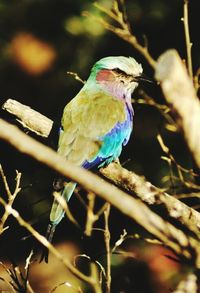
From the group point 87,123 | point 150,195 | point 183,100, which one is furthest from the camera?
point 87,123

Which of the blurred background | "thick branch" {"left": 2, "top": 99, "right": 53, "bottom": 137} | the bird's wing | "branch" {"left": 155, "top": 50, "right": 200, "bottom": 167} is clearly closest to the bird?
the bird's wing

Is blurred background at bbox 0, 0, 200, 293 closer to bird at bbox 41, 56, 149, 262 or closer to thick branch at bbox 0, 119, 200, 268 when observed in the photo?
bird at bbox 41, 56, 149, 262

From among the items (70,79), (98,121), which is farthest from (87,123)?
(70,79)

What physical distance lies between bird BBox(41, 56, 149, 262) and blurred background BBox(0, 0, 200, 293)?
508mm

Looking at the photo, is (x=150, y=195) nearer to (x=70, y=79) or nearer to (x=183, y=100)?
(x=183, y=100)

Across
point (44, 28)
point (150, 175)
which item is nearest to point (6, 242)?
point (150, 175)

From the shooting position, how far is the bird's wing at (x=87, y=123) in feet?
10.8

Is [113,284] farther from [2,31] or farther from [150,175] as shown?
[2,31]

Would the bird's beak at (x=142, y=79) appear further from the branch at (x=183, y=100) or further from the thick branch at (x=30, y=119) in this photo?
the branch at (x=183, y=100)

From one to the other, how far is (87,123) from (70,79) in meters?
1.72

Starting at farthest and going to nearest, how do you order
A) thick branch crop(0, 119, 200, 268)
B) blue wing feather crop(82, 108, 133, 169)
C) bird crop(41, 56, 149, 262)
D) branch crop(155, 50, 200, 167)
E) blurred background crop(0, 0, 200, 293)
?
blurred background crop(0, 0, 200, 293), blue wing feather crop(82, 108, 133, 169), bird crop(41, 56, 149, 262), branch crop(155, 50, 200, 167), thick branch crop(0, 119, 200, 268)

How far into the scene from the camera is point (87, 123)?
3441 mm

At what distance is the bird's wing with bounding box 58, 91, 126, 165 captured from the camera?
329 cm

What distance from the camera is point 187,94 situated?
1615 mm
